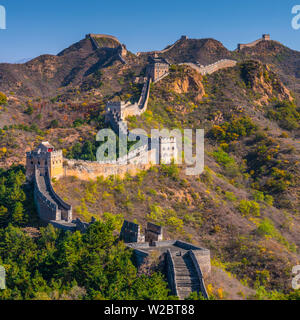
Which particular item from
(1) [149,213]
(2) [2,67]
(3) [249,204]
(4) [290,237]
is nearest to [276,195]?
(3) [249,204]

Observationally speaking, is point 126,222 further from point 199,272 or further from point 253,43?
point 253,43

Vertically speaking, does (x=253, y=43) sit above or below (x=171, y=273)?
above

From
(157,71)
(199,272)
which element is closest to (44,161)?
(199,272)

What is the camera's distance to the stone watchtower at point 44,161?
41.7m

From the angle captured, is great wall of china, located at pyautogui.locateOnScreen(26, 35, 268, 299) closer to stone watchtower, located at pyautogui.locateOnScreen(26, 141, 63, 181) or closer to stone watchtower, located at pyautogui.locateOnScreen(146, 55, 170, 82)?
stone watchtower, located at pyautogui.locateOnScreen(26, 141, 63, 181)

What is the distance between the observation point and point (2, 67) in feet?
342

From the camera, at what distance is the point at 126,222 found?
115 feet

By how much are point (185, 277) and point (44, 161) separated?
57.1 feet

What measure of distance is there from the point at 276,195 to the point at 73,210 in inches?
1095

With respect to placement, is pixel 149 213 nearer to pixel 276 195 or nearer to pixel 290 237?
pixel 290 237

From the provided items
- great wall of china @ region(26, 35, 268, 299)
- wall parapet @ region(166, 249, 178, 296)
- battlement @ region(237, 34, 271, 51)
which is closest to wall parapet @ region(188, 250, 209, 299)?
great wall of china @ region(26, 35, 268, 299)

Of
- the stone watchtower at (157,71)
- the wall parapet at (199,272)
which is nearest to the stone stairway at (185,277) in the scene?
the wall parapet at (199,272)

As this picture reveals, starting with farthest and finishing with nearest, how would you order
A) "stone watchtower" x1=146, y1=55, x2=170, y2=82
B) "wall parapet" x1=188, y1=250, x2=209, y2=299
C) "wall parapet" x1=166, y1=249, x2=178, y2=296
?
"stone watchtower" x1=146, y1=55, x2=170, y2=82 → "wall parapet" x1=166, y1=249, x2=178, y2=296 → "wall parapet" x1=188, y1=250, x2=209, y2=299

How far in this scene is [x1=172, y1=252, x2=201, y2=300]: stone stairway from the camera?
28605 mm
